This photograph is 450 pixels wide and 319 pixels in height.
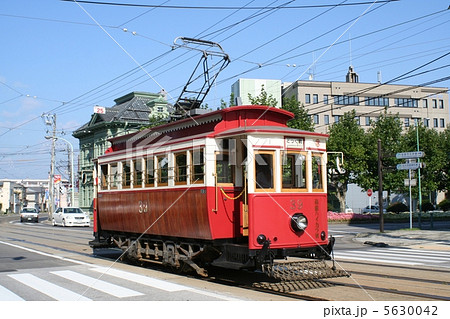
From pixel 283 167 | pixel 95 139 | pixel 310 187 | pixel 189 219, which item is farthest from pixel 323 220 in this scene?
pixel 95 139

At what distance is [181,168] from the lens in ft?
37.2

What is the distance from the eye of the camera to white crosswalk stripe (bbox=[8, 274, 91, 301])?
8.78 m

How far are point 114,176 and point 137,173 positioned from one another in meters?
1.74

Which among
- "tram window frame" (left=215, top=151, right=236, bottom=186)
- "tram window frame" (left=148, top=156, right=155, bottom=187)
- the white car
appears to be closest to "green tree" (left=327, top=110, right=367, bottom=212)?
the white car

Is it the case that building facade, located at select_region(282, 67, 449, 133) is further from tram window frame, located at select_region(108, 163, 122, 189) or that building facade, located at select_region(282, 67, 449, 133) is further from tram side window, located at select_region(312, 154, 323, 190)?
tram side window, located at select_region(312, 154, 323, 190)

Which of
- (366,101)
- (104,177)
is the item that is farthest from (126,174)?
(366,101)

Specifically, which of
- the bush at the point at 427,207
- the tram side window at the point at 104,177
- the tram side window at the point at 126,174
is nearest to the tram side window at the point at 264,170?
the tram side window at the point at 126,174

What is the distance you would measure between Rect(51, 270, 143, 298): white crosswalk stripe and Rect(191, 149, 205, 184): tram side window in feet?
8.79

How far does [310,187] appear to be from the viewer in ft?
34.4

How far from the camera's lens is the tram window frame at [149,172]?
12531mm

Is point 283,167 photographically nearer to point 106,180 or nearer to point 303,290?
point 303,290

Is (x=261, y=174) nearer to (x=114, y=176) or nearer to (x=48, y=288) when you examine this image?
(x=48, y=288)

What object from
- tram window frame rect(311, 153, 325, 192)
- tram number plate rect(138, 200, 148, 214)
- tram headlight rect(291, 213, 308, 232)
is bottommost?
tram headlight rect(291, 213, 308, 232)
